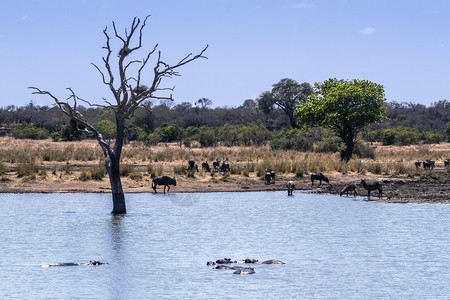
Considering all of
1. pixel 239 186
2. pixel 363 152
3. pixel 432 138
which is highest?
pixel 432 138

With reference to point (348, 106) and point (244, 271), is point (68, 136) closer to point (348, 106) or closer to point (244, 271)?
point (348, 106)

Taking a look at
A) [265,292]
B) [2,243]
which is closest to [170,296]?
[265,292]

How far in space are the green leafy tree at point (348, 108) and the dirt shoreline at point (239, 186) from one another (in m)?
9.38

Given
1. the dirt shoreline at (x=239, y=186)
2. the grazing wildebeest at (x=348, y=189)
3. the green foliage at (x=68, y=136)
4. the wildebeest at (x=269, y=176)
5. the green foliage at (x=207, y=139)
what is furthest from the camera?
the green foliage at (x=68, y=136)

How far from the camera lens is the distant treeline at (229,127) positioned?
59438mm


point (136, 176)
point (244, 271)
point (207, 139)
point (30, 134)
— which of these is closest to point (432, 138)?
point (207, 139)

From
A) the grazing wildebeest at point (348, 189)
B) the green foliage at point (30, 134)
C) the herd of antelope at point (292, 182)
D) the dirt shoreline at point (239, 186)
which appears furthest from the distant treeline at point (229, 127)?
the grazing wildebeest at point (348, 189)

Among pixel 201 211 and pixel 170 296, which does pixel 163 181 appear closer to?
pixel 201 211

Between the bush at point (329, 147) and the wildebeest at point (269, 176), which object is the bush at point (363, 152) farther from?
the wildebeest at point (269, 176)

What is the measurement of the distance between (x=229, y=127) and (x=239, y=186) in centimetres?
3680

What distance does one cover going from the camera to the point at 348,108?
1698 inches

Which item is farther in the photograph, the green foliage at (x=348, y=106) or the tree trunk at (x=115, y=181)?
the green foliage at (x=348, y=106)

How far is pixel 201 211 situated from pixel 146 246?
6.88 m

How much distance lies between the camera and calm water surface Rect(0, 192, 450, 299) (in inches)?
497
